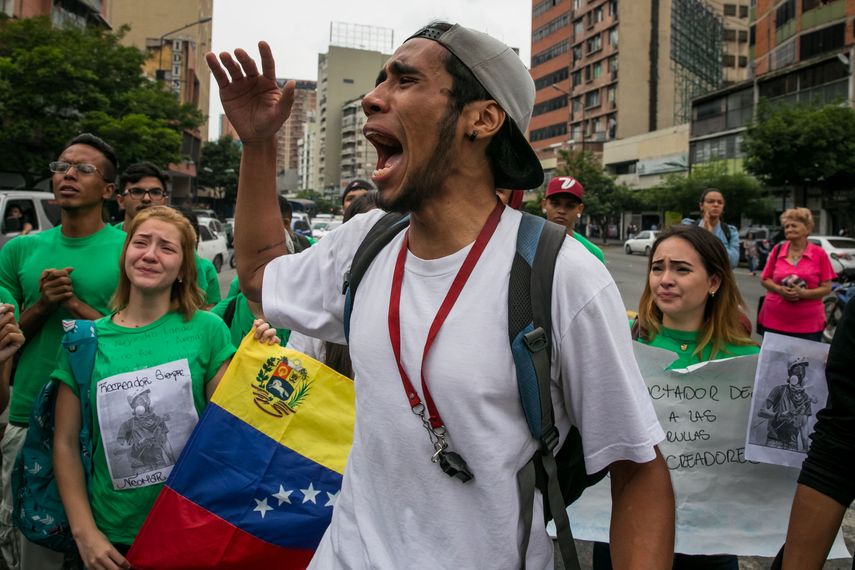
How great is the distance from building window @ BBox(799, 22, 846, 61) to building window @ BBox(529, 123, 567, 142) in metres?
37.5

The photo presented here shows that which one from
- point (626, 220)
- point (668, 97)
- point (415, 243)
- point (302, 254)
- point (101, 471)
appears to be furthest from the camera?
point (668, 97)

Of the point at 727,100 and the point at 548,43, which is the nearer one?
the point at 727,100

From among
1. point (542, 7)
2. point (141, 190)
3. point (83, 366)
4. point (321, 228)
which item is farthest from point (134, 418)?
point (542, 7)

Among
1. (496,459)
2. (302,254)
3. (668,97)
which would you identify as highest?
(668,97)

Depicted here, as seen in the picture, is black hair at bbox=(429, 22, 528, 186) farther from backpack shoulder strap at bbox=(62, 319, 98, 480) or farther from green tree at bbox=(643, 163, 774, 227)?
green tree at bbox=(643, 163, 774, 227)

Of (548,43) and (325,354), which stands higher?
(548,43)

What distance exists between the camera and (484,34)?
1598 mm

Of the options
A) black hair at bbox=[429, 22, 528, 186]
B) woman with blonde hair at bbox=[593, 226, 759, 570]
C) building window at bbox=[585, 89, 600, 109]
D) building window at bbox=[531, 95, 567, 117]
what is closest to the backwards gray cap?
black hair at bbox=[429, 22, 528, 186]

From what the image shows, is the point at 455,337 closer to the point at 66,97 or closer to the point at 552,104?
the point at 66,97

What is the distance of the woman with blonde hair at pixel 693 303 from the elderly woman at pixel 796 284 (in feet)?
11.5

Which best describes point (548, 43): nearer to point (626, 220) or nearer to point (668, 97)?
point (668, 97)

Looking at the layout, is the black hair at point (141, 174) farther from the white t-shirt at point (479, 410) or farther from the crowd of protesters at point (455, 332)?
the white t-shirt at point (479, 410)

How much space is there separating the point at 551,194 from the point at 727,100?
44.4 m

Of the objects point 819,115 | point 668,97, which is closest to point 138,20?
point 668,97
